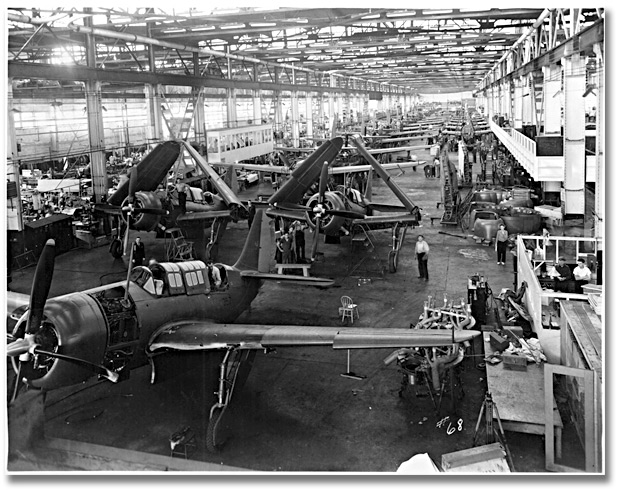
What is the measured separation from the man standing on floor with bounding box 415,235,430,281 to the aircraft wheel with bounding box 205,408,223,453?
31.9 ft

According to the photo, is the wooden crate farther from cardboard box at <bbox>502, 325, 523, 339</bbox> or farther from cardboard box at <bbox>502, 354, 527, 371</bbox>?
cardboard box at <bbox>502, 325, 523, 339</bbox>

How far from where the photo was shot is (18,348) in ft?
25.8

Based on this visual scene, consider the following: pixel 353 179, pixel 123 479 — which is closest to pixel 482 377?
pixel 123 479

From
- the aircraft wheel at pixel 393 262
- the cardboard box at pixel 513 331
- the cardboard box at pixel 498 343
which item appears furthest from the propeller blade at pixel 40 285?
the aircraft wheel at pixel 393 262

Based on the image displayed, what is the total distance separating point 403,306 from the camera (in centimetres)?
1516

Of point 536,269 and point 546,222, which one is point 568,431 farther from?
point 546,222

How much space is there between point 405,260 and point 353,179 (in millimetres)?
12526

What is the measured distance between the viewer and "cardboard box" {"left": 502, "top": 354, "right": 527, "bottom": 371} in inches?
385

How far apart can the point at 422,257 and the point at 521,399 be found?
8736 millimetres

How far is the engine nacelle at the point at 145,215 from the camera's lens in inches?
757

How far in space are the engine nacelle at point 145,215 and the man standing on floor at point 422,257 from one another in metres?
8.44

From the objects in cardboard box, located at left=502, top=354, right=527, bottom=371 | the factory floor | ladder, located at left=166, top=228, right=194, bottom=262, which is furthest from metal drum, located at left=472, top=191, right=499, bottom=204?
cardboard box, located at left=502, top=354, right=527, bottom=371

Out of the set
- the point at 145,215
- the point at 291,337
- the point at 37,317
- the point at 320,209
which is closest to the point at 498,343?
the point at 291,337

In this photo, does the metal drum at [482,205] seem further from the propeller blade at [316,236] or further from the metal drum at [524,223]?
the propeller blade at [316,236]
